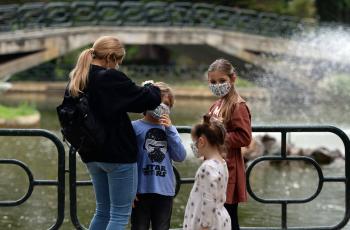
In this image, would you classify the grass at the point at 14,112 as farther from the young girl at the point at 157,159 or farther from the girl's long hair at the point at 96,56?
the girl's long hair at the point at 96,56

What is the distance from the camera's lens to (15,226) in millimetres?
9828

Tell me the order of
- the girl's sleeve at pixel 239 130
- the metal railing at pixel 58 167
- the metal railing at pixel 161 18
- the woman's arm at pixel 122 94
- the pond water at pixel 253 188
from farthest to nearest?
the metal railing at pixel 161 18, the pond water at pixel 253 188, the metal railing at pixel 58 167, the girl's sleeve at pixel 239 130, the woman's arm at pixel 122 94

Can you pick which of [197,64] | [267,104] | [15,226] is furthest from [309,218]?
[197,64]

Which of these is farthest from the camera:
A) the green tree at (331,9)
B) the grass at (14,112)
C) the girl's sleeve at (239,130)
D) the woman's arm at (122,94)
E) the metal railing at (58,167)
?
the green tree at (331,9)

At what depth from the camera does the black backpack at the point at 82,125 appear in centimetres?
561

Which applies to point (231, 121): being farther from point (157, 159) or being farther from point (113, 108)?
point (113, 108)

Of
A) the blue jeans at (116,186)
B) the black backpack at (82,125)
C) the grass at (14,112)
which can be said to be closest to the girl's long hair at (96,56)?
the black backpack at (82,125)

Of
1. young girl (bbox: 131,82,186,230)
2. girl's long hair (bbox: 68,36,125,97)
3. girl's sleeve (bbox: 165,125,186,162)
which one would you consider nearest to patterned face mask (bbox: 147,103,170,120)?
young girl (bbox: 131,82,186,230)

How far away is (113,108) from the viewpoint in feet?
18.4

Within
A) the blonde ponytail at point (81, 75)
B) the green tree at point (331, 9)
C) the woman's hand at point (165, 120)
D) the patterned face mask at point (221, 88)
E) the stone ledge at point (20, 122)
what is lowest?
the green tree at point (331, 9)

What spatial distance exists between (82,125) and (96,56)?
445mm

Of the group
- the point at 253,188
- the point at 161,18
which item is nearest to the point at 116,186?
the point at 253,188

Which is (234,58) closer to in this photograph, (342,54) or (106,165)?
(342,54)

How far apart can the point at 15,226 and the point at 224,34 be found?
27290 mm
